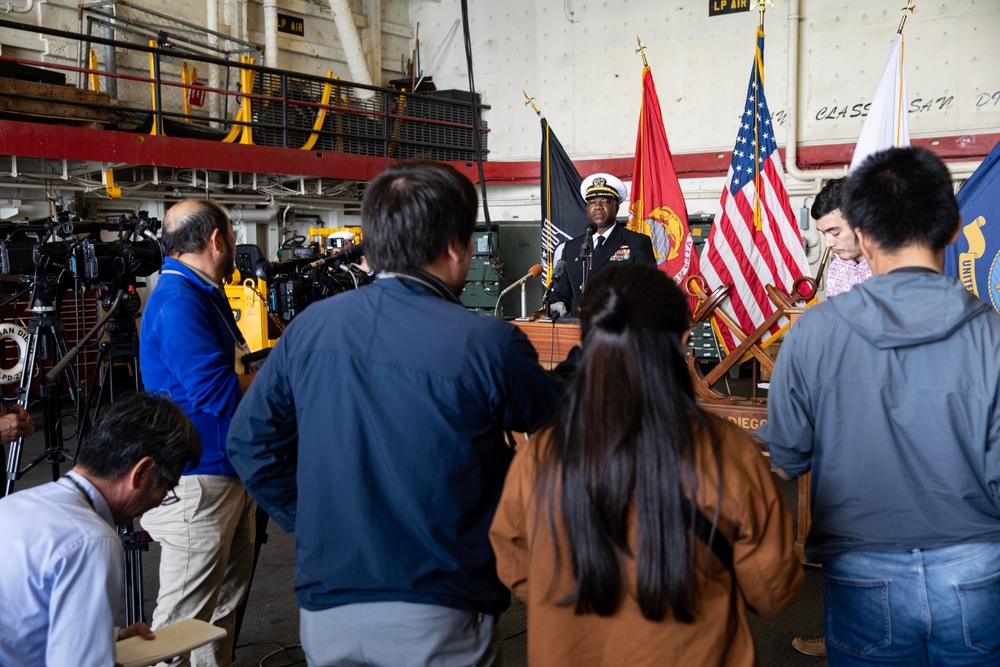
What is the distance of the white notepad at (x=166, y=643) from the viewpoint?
167 cm

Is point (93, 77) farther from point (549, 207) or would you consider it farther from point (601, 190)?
point (601, 190)

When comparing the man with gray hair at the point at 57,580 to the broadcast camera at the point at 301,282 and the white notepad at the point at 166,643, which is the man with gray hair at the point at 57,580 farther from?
the broadcast camera at the point at 301,282

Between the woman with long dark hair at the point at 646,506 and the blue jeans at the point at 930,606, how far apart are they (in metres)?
0.31

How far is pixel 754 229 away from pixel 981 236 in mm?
2217

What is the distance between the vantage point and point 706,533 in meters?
1.12

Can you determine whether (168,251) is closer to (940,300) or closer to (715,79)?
(940,300)

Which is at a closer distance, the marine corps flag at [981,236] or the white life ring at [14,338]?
the marine corps flag at [981,236]

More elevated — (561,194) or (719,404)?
(561,194)

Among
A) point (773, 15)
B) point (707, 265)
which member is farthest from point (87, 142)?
point (773, 15)

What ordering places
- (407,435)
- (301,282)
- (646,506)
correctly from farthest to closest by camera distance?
(301,282) → (407,435) → (646,506)

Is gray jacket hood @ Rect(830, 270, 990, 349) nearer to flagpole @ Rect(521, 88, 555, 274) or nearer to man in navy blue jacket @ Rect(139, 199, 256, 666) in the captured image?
man in navy blue jacket @ Rect(139, 199, 256, 666)

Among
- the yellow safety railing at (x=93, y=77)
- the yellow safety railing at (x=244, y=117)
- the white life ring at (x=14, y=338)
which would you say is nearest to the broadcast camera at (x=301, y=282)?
the white life ring at (x=14, y=338)

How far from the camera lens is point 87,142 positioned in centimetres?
757

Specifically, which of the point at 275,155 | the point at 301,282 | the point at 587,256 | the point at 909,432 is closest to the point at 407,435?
the point at 909,432
